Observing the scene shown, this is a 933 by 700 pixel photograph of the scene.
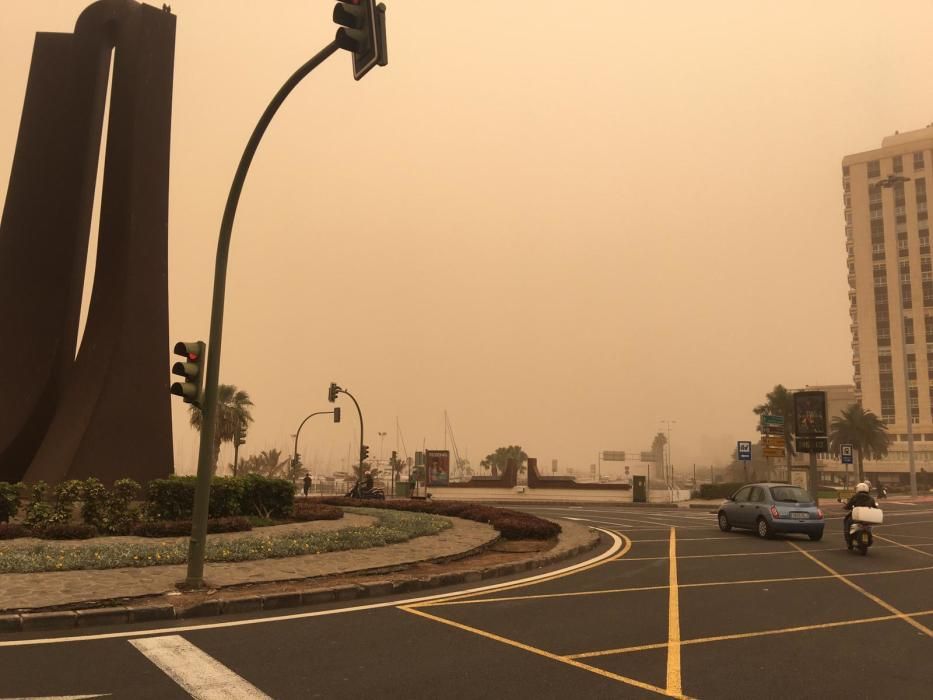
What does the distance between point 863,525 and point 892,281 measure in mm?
107486

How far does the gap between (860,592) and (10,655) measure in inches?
420

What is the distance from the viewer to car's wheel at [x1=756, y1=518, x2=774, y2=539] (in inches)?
728

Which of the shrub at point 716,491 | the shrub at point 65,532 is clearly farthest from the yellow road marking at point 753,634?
the shrub at point 716,491

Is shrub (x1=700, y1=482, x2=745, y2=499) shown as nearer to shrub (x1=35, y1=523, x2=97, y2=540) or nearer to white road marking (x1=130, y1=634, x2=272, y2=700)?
shrub (x1=35, y1=523, x2=97, y2=540)

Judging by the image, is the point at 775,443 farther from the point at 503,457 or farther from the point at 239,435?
the point at 503,457

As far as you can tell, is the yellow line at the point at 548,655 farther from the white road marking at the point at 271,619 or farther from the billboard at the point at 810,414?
the billboard at the point at 810,414

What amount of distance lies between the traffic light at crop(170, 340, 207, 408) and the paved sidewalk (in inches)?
98.0

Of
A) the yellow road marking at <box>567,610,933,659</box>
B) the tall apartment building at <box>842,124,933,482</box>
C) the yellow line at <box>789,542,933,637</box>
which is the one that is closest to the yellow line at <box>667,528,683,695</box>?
the yellow road marking at <box>567,610,933,659</box>

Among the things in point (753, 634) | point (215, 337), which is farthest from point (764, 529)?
point (215, 337)

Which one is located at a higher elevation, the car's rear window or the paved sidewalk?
the car's rear window

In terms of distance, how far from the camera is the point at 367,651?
6.57m

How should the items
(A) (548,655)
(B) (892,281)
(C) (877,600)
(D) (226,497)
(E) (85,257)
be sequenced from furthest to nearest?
(B) (892,281), (E) (85,257), (D) (226,497), (C) (877,600), (A) (548,655)

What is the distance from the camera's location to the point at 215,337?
10.1 m

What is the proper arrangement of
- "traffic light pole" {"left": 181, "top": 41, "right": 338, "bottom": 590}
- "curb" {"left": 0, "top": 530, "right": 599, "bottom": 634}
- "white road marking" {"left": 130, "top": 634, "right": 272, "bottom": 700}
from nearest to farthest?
"white road marking" {"left": 130, "top": 634, "right": 272, "bottom": 700} < "curb" {"left": 0, "top": 530, "right": 599, "bottom": 634} < "traffic light pole" {"left": 181, "top": 41, "right": 338, "bottom": 590}
